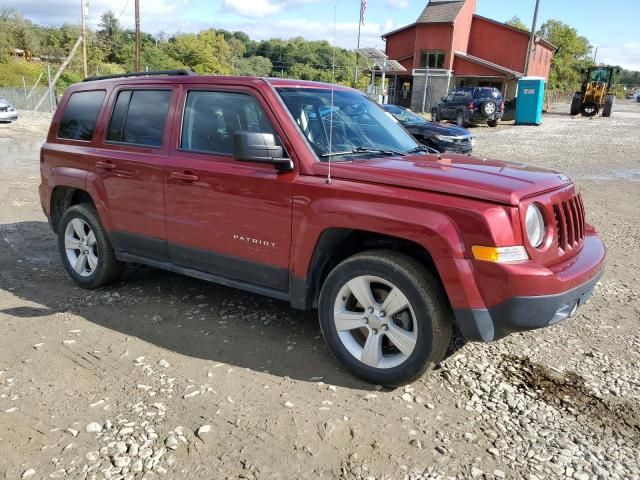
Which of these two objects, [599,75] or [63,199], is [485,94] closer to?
[599,75]

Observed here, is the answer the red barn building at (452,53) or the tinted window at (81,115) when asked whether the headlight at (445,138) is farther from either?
the red barn building at (452,53)

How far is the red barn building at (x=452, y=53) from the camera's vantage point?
40219 millimetres

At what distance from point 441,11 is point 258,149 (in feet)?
140

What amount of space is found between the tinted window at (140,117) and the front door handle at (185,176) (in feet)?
1.16

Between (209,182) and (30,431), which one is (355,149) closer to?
(209,182)

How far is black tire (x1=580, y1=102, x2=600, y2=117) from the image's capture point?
116 feet

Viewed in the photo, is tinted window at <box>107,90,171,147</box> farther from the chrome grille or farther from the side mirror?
the chrome grille

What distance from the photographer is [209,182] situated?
Result: 399 centimetres

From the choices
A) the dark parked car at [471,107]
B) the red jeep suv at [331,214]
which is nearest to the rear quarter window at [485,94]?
the dark parked car at [471,107]

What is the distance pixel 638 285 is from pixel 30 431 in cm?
532

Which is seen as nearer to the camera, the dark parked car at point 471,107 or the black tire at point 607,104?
the dark parked car at point 471,107

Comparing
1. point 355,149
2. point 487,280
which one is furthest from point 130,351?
point 487,280

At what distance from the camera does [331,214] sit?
3438 millimetres

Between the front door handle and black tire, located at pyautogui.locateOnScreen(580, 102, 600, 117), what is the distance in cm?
3737
